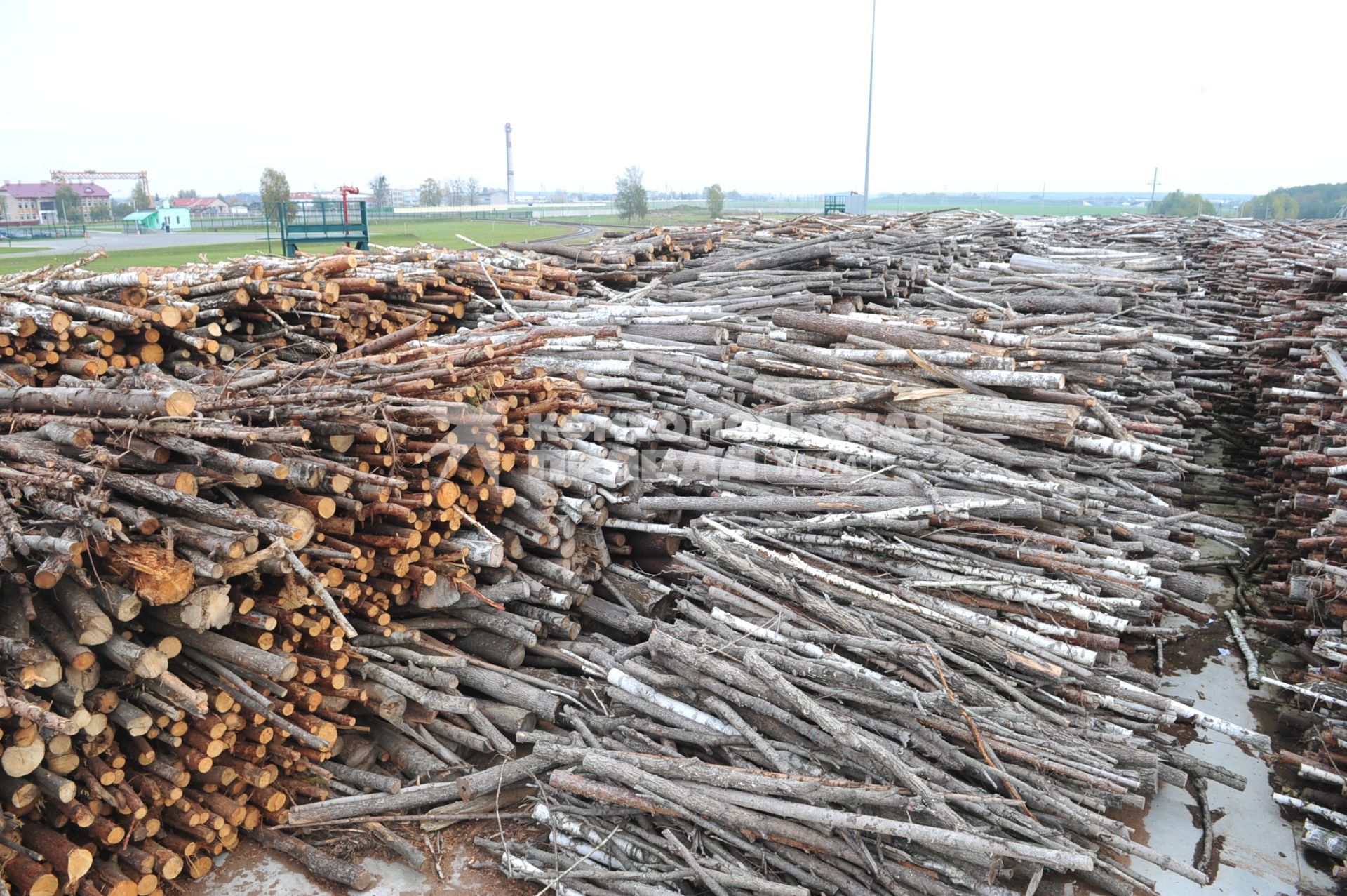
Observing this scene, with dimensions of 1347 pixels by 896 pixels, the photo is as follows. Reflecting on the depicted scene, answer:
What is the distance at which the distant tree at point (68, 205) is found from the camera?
4762cm

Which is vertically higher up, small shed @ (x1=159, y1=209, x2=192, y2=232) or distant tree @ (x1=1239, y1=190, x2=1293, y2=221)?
distant tree @ (x1=1239, y1=190, x2=1293, y2=221)

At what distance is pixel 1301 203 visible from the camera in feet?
157

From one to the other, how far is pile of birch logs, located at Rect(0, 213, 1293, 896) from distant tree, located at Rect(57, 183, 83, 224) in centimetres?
→ 5206

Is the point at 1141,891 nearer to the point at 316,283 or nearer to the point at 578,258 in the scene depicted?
the point at 316,283

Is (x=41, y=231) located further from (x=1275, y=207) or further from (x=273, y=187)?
(x=1275, y=207)

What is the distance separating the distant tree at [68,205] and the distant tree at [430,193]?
22.0 meters

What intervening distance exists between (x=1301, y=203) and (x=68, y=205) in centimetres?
7647

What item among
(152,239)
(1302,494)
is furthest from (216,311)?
(152,239)

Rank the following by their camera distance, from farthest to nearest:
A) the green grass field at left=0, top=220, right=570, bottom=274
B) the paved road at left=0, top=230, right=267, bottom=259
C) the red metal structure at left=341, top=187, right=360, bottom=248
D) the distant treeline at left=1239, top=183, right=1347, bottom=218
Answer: the distant treeline at left=1239, top=183, right=1347, bottom=218 < the paved road at left=0, top=230, right=267, bottom=259 < the green grass field at left=0, top=220, right=570, bottom=274 < the red metal structure at left=341, top=187, right=360, bottom=248

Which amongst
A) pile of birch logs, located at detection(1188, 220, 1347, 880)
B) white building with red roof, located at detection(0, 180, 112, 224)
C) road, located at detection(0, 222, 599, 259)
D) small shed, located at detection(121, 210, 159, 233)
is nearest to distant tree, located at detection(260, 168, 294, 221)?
road, located at detection(0, 222, 599, 259)

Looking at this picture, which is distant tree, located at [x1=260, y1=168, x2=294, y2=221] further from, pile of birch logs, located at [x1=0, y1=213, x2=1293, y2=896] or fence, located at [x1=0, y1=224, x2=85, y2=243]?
pile of birch logs, located at [x1=0, y1=213, x2=1293, y2=896]

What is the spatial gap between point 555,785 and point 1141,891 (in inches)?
132

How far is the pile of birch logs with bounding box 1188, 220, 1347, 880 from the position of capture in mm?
5125

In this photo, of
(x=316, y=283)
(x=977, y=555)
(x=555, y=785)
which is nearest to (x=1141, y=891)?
(x=977, y=555)
